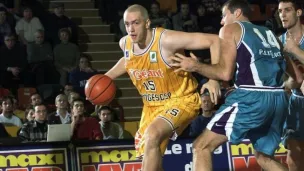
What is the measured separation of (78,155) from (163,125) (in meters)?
2.24

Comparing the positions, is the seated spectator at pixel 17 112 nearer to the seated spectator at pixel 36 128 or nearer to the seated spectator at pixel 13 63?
the seated spectator at pixel 13 63

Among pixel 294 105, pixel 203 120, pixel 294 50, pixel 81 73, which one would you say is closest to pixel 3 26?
pixel 81 73

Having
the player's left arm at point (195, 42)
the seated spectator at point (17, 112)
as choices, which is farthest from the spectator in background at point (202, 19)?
the player's left arm at point (195, 42)

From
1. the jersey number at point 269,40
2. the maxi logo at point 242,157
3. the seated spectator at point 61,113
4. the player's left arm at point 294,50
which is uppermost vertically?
the jersey number at point 269,40

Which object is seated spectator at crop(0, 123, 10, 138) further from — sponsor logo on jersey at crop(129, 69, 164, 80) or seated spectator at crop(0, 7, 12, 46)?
sponsor logo on jersey at crop(129, 69, 164, 80)

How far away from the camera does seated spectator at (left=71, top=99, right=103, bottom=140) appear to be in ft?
36.2

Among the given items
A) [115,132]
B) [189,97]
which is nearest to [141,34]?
[189,97]

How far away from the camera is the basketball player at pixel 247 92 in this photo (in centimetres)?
759

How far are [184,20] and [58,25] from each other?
260 cm

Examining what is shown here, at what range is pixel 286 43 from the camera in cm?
831

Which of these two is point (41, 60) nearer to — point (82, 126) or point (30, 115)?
point (30, 115)

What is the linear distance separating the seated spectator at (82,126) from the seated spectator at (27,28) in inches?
162

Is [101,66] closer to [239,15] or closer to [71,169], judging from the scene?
[71,169]

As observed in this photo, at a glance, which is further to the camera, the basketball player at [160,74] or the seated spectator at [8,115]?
the seated spectator at [8,115]
